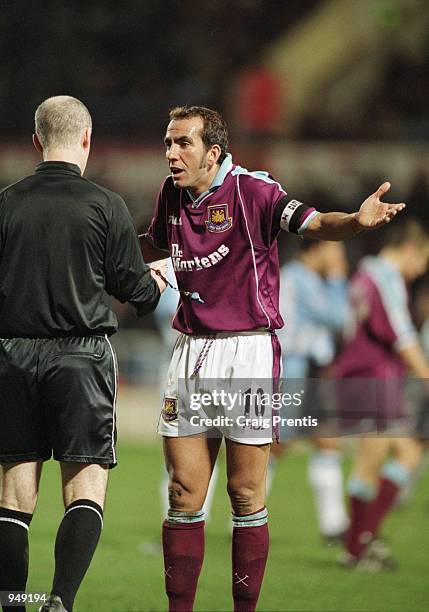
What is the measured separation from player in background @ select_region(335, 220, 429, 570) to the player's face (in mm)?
2181

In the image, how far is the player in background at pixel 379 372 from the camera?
581cm

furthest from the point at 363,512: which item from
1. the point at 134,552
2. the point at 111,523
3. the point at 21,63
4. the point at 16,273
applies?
the point at 21,63

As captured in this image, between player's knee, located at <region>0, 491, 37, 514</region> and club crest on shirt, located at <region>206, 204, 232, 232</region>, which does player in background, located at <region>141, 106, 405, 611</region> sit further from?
player's knee, located at <region>0, 491, 37, 514</region>

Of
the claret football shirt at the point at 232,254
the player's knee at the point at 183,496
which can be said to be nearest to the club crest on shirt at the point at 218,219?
the claret football shirt at the point at 232,254

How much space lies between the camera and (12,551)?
3.57m

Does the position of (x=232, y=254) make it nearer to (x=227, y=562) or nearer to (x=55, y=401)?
(x=55, y=401)

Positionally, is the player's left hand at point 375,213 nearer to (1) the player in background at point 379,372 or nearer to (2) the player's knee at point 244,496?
(2) the player's knee at point 244,496

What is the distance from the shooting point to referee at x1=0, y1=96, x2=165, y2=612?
11.7 ft

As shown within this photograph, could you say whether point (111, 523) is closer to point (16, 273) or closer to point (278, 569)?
point (278, 569)

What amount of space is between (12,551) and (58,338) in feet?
2.21

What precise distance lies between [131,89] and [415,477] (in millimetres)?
9007

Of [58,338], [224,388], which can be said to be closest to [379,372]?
[224,388]

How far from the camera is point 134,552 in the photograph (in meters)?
5.91

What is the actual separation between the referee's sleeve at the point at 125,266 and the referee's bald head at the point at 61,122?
0.24 metres
